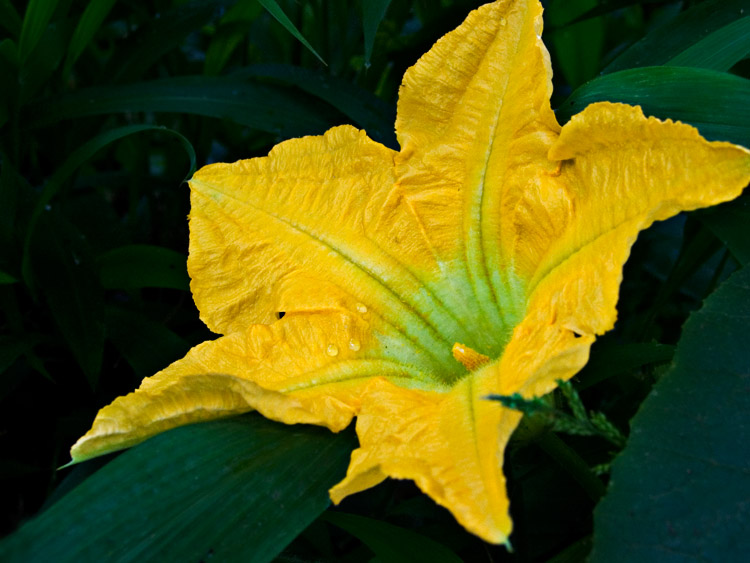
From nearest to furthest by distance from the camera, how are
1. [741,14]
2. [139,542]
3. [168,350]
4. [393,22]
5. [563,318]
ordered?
[139,542]
[563,318]
[741,14]
[168,350]
[393,22]

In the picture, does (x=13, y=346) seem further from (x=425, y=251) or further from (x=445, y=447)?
(x=445, y=447)

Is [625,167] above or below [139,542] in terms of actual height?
above

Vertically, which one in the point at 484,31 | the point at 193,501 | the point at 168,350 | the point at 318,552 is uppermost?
the point at 484,31

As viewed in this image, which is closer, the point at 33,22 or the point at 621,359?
the point at 621,359

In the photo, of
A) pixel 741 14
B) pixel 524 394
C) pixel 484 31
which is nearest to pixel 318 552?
pixel 524 394

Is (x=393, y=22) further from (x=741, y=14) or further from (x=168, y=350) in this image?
(x=168, y=350)

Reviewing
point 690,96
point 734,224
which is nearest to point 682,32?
point 690,96
